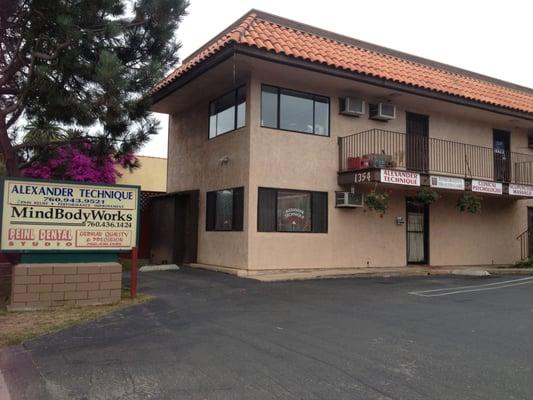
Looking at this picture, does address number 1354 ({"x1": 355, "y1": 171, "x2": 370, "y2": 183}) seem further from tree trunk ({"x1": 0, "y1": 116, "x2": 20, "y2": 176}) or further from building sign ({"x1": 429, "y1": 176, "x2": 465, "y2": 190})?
tree trunk ({"x1": 0, "y1": 116, "x2": 20, "y2": 176})

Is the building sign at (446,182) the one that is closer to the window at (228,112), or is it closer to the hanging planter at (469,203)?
the hanging planter at (469,203)

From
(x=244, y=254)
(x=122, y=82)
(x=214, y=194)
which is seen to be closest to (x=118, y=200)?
(x=122, y=82)

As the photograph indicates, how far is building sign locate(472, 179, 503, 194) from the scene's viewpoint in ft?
57.9

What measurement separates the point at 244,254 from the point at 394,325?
7083mm

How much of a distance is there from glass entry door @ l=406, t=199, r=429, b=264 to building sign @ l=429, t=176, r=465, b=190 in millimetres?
1542

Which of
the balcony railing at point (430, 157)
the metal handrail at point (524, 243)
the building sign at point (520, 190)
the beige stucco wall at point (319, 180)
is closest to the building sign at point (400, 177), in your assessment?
the balcony railing at point (430, 157)

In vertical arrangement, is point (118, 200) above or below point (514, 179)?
below

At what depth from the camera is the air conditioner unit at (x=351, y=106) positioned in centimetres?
1630

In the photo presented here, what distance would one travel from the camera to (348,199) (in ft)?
51.9

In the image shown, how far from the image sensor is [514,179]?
66.5 feet

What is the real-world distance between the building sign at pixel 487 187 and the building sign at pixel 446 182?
2.17ft

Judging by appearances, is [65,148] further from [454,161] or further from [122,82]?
[454,161]

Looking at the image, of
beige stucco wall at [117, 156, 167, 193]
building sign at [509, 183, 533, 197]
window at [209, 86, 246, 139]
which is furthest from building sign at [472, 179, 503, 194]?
beige stucco wall at [117, 156, 167, 193]

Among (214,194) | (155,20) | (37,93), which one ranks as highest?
(155,20)
